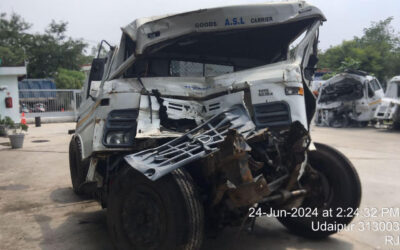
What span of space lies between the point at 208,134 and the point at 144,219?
978 millimetres

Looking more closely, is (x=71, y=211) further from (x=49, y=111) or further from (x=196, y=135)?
(x=49, y=111)

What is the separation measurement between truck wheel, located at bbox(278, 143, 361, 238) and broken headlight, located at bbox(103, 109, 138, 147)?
197 centimetres

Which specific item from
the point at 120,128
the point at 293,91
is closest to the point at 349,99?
the point at 293,91

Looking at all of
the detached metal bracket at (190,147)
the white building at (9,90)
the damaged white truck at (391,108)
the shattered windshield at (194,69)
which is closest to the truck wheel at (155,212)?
the detached metal bracket at (190,147)

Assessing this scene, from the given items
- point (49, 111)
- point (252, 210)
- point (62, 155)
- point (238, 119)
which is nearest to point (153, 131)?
point (238, 119)

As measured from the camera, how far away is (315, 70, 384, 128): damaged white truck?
58.6 ft

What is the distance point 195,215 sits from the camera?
10.2 feet

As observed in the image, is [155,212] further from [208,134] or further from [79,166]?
[79,166]

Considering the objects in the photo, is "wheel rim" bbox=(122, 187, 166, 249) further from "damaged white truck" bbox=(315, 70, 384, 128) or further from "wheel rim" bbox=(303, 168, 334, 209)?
"damaged white truck" bbox=(315, 70, 384, 128)

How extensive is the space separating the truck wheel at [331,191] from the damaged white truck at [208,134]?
0.04 ft

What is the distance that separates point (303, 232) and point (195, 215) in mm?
1725

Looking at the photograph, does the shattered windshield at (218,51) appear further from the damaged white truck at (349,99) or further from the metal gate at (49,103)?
the metal gate at (49,103)

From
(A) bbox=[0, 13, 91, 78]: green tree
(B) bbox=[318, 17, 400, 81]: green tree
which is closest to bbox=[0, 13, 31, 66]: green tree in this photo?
(A) bbox=[0, 13, 91, 78]: green tree

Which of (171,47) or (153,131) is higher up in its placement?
(171,47)
